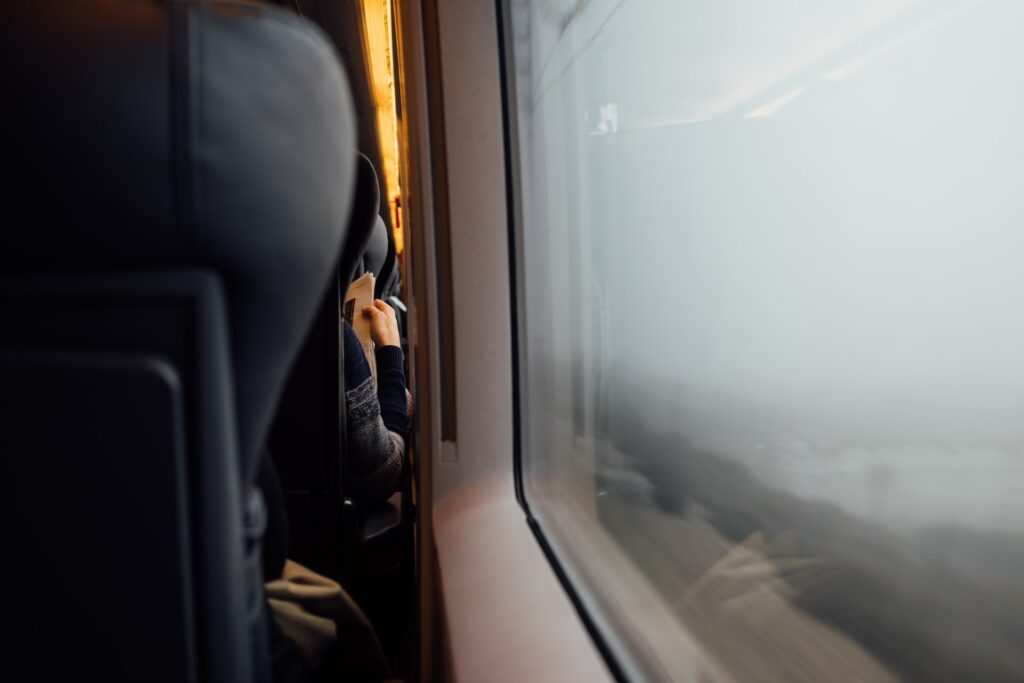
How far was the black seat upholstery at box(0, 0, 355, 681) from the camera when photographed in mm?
439

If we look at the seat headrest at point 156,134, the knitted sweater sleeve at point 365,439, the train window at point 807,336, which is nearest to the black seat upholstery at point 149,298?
the seat headrest at point 156,134

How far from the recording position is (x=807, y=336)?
2.18ft

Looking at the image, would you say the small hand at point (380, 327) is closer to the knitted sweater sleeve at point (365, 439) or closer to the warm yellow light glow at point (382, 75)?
the knitted sweater sleeve at point (365, 439)

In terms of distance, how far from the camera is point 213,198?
0.45m

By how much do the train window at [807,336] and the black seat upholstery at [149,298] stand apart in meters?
0.44

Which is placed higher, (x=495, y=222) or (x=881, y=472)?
(x=495, y=222)

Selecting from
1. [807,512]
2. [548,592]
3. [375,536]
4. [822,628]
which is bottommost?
[375,536]

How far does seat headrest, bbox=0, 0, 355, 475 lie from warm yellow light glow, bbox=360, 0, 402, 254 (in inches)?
90.4

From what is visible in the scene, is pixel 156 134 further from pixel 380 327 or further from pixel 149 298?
pixel 380 327

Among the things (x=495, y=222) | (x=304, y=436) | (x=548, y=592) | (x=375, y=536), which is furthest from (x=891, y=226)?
(x=375, y=536)

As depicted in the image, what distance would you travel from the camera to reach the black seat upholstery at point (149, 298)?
0.44m

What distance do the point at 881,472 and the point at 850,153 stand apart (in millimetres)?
278

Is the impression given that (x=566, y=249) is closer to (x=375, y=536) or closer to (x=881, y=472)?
(x=881, y=472)

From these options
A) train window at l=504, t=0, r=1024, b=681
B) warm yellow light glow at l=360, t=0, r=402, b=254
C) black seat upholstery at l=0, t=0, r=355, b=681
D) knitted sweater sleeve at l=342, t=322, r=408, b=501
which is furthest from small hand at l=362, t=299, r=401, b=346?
black seat upholstery at l=0, t=0, r=355, b=681
